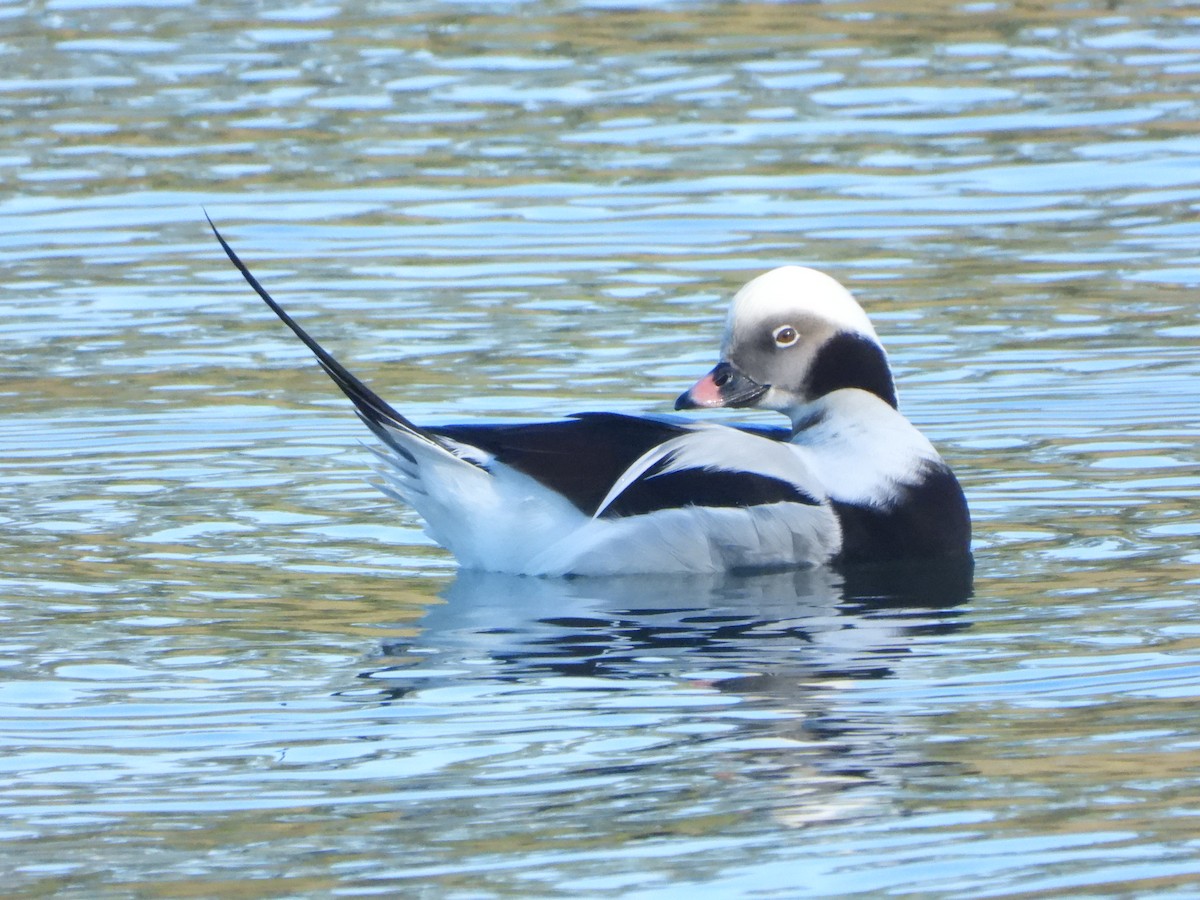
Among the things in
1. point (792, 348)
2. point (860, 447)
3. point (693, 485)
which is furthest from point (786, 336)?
point (693, 485)

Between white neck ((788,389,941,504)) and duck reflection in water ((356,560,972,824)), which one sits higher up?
white neck ((788,389,941,504))

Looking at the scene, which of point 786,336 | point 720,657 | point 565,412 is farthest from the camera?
point 565,412

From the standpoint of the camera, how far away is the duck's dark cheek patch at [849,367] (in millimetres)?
6465

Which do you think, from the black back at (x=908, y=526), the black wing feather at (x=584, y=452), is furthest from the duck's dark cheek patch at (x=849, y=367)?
the black wing feather at (x=584, y=452)

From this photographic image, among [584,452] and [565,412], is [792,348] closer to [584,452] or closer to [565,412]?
[584,452]

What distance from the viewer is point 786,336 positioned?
21.2ft

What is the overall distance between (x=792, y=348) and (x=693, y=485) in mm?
552

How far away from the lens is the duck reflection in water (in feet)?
15.4

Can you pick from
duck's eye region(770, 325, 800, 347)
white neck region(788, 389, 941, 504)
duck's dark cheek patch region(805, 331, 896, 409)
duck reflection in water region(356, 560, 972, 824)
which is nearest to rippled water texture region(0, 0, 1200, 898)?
duck reflection in water region(356, 560, 972, 824)

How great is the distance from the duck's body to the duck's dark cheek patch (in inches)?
0.6

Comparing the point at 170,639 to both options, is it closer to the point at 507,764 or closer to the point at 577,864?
the point at 507,764

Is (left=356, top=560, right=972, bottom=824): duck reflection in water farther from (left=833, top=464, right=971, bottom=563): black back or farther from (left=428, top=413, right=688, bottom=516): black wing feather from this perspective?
(left=428, top=413, right=688, bottom=516): black wing feather

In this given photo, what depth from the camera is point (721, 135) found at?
11445 mm

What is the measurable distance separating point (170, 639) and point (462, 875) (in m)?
1.81
